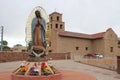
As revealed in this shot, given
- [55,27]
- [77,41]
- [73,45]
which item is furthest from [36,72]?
[77,41]

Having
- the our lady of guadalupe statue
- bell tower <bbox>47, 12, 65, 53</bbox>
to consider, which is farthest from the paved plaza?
bell tower <bbox>47, 12, 65, 53</bbox>

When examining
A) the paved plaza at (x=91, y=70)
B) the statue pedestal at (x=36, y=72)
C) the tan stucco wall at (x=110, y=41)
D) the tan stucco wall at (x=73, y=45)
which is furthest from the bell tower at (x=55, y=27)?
the statue pedestal at (x=36, y=72)

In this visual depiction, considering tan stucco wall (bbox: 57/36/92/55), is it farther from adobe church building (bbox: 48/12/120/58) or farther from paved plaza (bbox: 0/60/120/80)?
paved plaza (bbox: 0/60/120/80)

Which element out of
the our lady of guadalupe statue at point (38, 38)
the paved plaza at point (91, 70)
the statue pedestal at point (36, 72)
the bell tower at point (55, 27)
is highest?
the bell tower at point (55, 27)

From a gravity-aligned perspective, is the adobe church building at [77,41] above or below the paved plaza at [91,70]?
above

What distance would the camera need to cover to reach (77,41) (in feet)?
143

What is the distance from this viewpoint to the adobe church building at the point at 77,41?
40.6m

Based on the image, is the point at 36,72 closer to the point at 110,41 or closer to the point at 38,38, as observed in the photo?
the point at 38,38

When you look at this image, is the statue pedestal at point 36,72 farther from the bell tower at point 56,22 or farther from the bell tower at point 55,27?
the bell tower at point 56,22

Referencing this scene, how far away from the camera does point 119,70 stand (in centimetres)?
1678

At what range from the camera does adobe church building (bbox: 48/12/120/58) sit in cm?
4062

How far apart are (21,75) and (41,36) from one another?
251cm

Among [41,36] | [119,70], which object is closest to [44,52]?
[41,36]

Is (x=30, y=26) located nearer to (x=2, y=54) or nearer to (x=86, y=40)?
(x=2, y=54)
